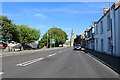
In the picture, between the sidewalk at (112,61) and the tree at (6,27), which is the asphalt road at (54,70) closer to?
the sidewalk at (112,61)

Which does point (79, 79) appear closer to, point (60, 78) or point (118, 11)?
point (60, 78)

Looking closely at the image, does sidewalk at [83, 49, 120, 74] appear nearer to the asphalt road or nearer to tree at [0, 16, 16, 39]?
the asphalt road

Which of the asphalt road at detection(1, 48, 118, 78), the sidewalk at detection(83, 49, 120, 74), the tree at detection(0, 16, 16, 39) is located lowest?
the asphalt road at detection(1, 48, 118, 78)

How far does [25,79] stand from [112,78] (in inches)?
166

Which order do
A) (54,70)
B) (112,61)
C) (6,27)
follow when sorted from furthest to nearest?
(6,27) → (112,61) → (54,70)

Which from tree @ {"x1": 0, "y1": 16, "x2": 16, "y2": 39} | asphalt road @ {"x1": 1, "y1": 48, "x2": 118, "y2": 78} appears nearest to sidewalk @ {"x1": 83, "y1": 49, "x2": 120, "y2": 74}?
asphalt road @ {"x1": 1, "y1": 48, "x2": 118, "y2": 78}

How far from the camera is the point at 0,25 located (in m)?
44.3

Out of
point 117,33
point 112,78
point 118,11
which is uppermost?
point 118,11

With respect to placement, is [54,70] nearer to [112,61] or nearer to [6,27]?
[112,61]

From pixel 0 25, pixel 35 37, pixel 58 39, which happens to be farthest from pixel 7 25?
pixel 58 39

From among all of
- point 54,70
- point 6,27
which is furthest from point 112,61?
point 6,27

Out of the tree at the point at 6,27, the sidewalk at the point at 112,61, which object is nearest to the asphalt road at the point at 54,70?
the sidewalk at the point at 112,61

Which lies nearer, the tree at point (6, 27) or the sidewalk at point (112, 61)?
the sidewalk at point (112, 61)

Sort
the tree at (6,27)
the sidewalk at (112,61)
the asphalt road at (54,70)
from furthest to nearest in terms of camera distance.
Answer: the tree at (6,27) → the sidewalk at (112,61) → the asphalt road at (54,70)
